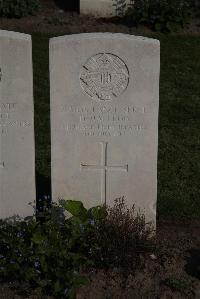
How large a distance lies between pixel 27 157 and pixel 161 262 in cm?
150

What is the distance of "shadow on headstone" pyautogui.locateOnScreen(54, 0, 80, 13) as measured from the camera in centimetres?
1341

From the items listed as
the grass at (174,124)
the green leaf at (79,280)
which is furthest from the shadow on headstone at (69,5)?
the green leaf at (79,280)

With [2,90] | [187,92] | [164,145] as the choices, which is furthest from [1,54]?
[187,92]

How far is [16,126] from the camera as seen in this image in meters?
5.75

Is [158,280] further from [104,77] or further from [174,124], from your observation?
[174,124]

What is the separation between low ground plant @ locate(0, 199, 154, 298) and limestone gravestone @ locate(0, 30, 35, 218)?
23 cm

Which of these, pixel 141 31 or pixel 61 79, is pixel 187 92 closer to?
pixel 141 31

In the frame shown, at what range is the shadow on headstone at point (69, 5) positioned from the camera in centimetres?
1341

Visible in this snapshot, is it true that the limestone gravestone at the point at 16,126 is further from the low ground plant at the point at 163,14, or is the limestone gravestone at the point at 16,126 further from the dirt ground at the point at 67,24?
the low ground plant at the point at 163,14

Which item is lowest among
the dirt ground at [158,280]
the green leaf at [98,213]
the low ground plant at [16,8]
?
the dirt ground at [158,280]

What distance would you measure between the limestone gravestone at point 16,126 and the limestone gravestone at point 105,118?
21 centimetres

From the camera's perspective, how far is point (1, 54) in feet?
18.2

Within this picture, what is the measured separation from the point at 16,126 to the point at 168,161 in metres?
2.72

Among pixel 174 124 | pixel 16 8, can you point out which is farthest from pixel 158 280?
pixel 16 8
